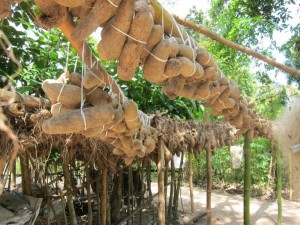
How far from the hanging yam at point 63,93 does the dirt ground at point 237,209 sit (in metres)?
6.37

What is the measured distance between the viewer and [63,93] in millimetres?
1214

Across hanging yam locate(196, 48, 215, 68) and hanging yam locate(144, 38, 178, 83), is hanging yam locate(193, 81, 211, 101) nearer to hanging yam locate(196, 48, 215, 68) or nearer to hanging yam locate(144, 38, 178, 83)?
hanging yam locate(196, 48, 215, 68)

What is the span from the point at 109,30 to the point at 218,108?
1.12 meters

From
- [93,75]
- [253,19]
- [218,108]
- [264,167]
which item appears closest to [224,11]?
[253,19]

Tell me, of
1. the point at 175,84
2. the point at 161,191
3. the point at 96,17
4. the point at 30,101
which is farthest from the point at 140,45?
the point at 161,191

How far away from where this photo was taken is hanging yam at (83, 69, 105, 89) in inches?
49.2

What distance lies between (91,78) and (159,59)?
0.96 ft

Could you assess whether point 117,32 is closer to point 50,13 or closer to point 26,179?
point 50,13

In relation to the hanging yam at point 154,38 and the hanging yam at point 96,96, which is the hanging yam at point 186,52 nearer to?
the hanging yam at point 154,38

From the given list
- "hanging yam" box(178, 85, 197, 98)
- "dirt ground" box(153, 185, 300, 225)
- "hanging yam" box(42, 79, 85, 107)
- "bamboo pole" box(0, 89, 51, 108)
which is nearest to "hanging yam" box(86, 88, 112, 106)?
"hanging yam" box(42, 79, 85, 107)

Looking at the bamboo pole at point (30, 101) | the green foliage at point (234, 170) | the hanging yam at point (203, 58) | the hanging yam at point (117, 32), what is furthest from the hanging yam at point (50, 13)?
the green foliage at point (234, 170)

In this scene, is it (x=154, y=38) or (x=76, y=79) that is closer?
(x=154, y=38)

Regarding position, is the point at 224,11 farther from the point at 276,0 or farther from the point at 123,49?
the point at 123,49

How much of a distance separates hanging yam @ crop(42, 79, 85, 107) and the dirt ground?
6.37 m
